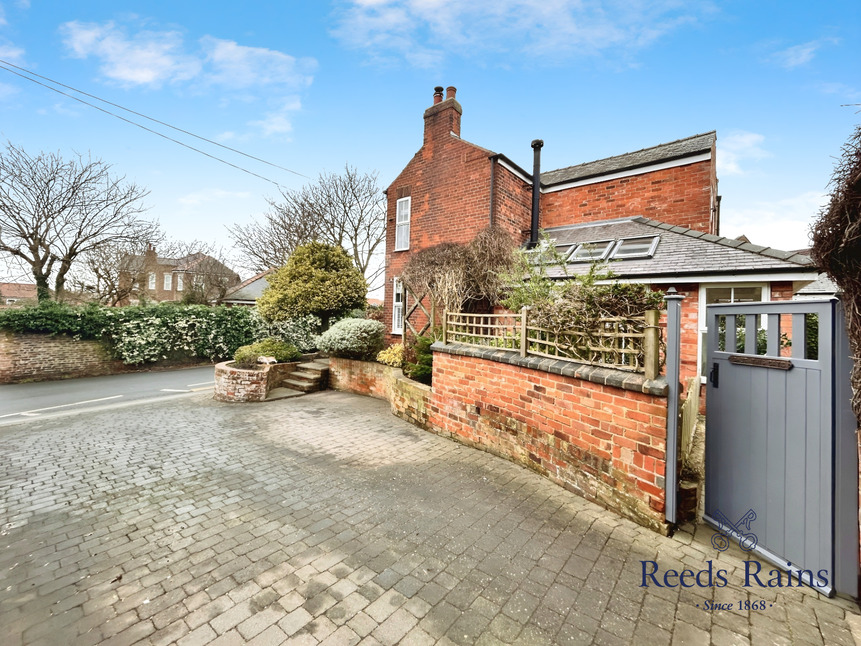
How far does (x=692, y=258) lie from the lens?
748cm

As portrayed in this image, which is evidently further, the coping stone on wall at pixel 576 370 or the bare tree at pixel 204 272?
the bare tree at pixel 204 272

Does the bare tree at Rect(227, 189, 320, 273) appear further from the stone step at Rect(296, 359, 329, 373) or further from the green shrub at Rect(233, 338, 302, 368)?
the stone step at Rect(296, 359, 329, 373)

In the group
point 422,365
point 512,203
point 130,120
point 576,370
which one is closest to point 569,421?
point 576,370

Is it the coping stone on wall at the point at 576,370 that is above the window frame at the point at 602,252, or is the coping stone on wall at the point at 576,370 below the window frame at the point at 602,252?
below

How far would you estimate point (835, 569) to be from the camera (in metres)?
2.51

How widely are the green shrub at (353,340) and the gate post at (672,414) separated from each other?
24.8 ft

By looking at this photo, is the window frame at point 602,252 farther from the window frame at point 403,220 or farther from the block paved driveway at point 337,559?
the block paved driveway at point 337,559

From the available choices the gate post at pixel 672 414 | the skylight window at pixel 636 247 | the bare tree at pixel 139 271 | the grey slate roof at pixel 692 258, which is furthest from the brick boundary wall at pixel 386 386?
the bare tree at pixel 139 271

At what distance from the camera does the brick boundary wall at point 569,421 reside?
11.3 ft

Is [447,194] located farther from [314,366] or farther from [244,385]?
[244,385]

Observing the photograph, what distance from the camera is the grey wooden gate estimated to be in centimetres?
249

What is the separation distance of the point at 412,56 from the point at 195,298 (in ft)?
60.8

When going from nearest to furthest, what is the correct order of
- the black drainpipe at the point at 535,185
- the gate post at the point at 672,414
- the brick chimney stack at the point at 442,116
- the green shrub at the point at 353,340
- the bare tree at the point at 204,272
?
the gate post at the point at 672,414, the green shrub at the point at 353,340, the brick chimney stack at the point at 442,116, the black drainpipe at the point at 535,185, the bare tree at the point at 204,272

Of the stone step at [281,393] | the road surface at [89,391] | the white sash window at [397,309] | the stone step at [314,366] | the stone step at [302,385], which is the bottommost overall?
the road surface at [89,391]
